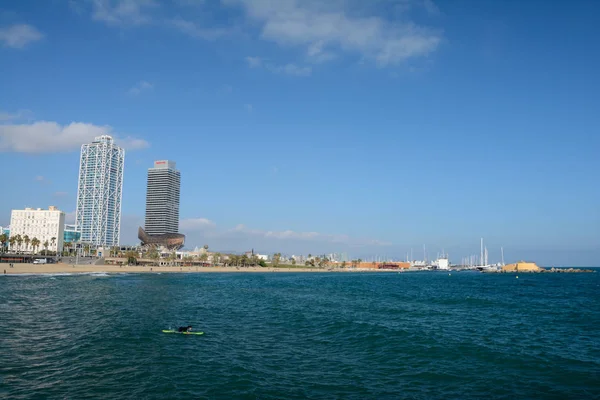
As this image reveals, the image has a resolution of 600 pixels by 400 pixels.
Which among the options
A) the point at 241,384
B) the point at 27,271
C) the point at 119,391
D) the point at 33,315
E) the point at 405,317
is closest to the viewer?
the point at 119,391

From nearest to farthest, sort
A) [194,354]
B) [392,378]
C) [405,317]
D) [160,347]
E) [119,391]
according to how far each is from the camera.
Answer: [119,391] < [392,378] < [194,354] < [160,347] < [405,317]

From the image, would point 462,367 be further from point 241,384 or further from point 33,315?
point 33,315

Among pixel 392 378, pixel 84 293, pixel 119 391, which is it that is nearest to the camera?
pixel 119 391

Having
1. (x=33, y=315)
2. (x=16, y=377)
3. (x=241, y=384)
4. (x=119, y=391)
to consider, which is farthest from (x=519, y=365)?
(x=33, y=315)

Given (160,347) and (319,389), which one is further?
(160,347)

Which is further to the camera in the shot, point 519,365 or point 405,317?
point 405,317

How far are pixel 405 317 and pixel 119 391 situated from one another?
36311 millimetres

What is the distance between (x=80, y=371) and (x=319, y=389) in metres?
14.4

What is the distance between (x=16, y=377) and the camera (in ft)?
79.9

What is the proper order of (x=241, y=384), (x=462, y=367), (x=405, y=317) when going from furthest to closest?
(x=405, y=317) → (x=462, y=367) → (x=241, y=384)

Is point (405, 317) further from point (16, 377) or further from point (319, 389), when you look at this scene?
point (16, 377)

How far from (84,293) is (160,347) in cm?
4777

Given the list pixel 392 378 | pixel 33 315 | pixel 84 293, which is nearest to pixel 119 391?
pixel 392 378

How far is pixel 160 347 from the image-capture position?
32938 millimetres
